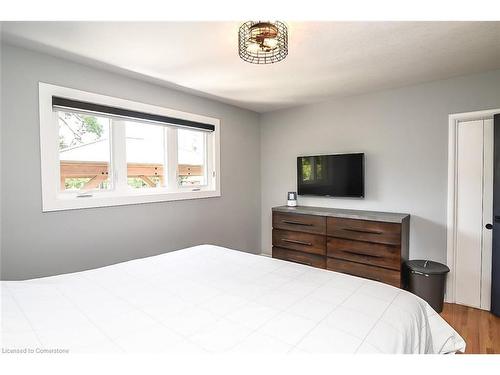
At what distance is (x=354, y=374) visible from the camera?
28.6 inches

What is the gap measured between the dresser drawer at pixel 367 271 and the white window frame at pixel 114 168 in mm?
1641

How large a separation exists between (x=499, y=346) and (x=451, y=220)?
3.69ft

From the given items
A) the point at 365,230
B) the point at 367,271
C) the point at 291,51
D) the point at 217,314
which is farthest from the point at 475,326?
the point at 291,51

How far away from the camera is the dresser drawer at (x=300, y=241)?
10.4 feet

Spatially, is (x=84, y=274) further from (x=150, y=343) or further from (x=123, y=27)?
(x=123, y=27)

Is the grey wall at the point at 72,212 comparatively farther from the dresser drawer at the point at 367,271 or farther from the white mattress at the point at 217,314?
the dresser drawer at the point at 367,271

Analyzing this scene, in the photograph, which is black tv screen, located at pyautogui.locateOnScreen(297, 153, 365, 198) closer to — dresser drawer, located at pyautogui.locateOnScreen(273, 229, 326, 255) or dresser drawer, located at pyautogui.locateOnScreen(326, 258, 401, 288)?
dresser drawer, located at pyautogui.locateOnScreen(273, 229, 326, 255)

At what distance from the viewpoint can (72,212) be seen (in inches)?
88.9

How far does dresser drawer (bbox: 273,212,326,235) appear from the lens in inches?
125

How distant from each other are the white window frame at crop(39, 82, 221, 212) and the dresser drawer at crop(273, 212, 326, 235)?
2.78 feet

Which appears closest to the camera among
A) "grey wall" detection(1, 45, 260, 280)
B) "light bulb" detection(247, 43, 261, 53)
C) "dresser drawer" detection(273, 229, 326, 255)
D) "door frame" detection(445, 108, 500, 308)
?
"light bulb" detection(247, 43, 261, 53)

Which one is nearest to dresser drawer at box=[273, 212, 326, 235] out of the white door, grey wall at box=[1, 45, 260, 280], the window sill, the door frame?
grey wall at box=[1, 45, 260, 280]

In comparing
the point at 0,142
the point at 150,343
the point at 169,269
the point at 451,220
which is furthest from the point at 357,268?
the point at 0,142

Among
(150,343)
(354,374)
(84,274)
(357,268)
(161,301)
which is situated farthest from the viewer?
(357,268)
